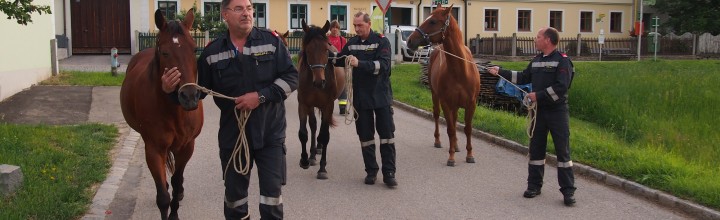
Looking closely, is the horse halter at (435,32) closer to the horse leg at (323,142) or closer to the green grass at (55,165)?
the horse leg at (323,142)

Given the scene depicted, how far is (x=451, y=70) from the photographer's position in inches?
361

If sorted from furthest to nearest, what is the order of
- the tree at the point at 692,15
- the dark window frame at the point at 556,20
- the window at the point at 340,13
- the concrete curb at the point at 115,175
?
the dark window frame at the point at 556,20 → the tree at the point at 692,15 → the window at the point at 340,13 → the concrete curb at the point at 115,175

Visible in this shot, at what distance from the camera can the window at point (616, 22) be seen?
4444 cm

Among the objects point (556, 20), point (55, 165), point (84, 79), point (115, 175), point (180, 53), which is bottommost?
point (115, 175)

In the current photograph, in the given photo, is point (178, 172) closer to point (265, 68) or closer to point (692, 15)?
point (265, 68)

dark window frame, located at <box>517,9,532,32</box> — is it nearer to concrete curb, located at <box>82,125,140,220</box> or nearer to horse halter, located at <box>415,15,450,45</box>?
concrete curb, located at <box>82,125,140,220</box>

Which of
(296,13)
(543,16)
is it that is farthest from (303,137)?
(543,16)

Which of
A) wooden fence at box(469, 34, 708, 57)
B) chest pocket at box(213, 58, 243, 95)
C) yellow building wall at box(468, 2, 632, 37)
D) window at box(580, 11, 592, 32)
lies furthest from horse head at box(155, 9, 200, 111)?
window at box(580, 11, 592, 32)

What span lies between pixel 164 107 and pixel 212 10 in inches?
1046

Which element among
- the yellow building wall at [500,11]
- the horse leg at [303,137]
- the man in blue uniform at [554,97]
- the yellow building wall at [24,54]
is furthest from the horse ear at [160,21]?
the yellow building wall at [500,11]

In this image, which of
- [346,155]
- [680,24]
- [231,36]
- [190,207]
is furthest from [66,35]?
[680,24]

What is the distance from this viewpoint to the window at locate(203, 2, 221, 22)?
30.1 metres

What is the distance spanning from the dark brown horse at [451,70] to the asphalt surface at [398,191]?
20.6 inches

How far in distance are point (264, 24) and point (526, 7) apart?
16.2 meters
